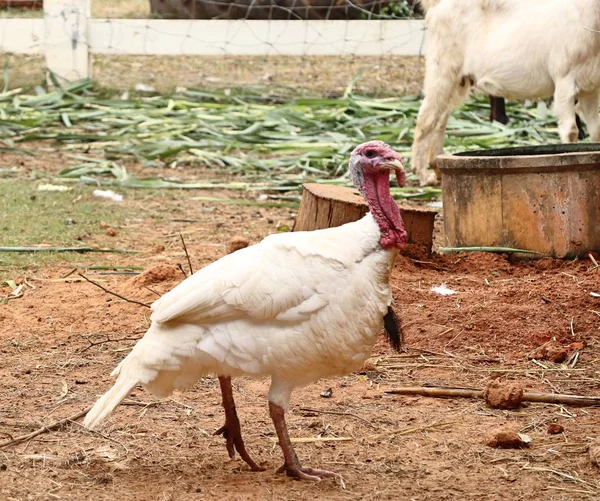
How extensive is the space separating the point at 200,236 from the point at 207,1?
9.33 meters

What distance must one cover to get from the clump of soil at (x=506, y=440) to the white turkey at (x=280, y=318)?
663 mm

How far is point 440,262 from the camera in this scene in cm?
660

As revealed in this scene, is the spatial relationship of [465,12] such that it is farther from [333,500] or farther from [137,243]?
[333,500]

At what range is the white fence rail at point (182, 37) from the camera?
43.9 feet

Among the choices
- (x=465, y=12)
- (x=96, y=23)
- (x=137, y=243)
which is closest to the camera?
(x=137, y=243)

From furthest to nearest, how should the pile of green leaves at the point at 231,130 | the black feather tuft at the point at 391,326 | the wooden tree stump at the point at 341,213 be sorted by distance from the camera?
the pile of green leaves at the point at 231,130, the wooden tree stump at the point at 341,213, the black feather tuft at the point at 391,326

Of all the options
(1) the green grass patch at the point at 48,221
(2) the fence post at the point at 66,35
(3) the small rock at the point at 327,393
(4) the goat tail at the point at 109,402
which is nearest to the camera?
(4) the goat tail at the point at 109,402

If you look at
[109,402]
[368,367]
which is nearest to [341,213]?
[368,367]

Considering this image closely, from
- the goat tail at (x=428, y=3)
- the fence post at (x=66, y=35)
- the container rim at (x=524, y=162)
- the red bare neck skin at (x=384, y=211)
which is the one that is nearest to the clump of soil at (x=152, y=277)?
the container rim at (x=524, y=162)

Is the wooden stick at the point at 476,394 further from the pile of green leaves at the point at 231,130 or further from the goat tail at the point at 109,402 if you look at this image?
the pile of green leaves at the point at 231,130

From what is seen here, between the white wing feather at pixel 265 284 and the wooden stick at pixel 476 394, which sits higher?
the white wing feather at pixel 265 284

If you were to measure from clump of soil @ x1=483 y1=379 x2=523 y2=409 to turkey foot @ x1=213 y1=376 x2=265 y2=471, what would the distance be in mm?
1093

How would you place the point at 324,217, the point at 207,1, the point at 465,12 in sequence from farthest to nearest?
the point at 207,1 → the point at 465,12 → the point at 324,217

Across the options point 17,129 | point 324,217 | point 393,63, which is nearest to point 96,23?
point 17,129
